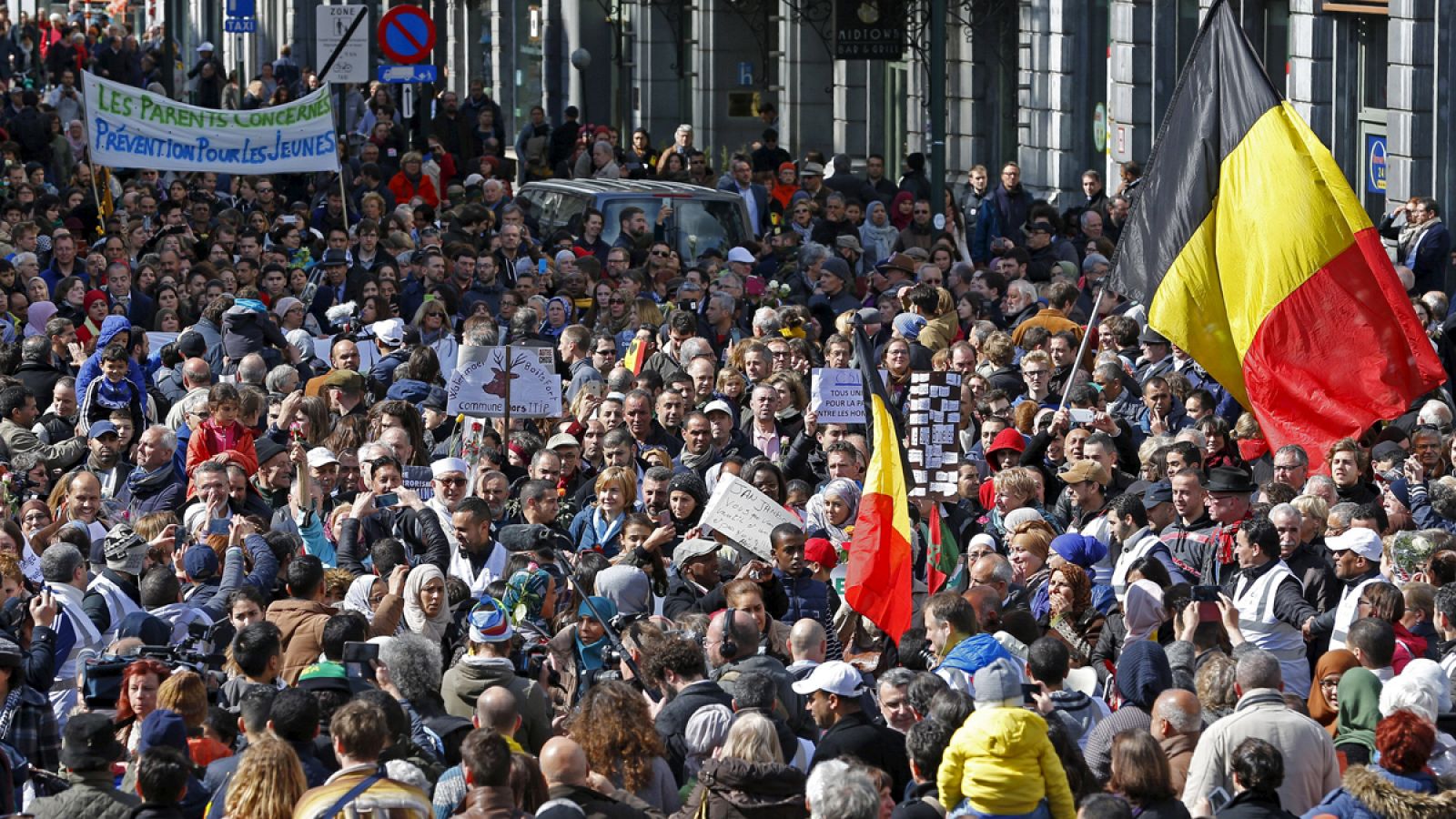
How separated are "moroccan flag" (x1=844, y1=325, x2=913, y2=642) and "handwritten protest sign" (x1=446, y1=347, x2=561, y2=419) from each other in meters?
2.91

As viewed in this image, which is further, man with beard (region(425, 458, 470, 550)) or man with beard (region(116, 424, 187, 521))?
man with beard (region(116, 424, 187, 521))

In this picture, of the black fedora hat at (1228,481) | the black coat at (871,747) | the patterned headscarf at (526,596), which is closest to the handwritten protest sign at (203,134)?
the patterned headscarf at (526,596)

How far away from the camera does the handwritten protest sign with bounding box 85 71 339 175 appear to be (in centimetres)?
2167

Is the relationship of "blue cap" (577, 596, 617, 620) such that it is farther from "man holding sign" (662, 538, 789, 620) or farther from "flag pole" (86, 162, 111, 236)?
"flag pole" (86, 162, 111, 236)

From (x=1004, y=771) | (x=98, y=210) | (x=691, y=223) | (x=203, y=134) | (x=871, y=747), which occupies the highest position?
(x=203, y=134)

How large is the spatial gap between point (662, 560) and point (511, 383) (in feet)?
8.41

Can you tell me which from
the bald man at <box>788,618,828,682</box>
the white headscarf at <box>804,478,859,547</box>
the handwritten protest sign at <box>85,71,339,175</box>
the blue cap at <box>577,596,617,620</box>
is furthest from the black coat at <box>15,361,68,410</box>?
the bald man at <box>788,618,828,682</box>

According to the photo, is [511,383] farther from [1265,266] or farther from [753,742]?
[753,742]

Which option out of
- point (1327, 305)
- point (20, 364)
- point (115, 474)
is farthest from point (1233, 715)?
point (20, 364)

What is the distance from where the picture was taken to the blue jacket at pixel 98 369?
14.4m

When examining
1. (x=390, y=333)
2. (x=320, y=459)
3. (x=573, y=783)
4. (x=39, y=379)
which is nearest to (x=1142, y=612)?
(x=573, y=783)

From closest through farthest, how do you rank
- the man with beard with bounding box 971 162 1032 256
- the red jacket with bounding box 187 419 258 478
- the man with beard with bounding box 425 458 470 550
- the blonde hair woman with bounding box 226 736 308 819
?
1. the blonde hair woman with bounding box 226 736 308 819
2. the man with beard with bounding box 425 458 470 550
3. the red jacket with bounding box 187 419 258 478
4. the man with beard with bounding box 971 162 1032 256

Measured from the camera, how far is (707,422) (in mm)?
13273

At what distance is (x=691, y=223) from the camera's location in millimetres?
22078
